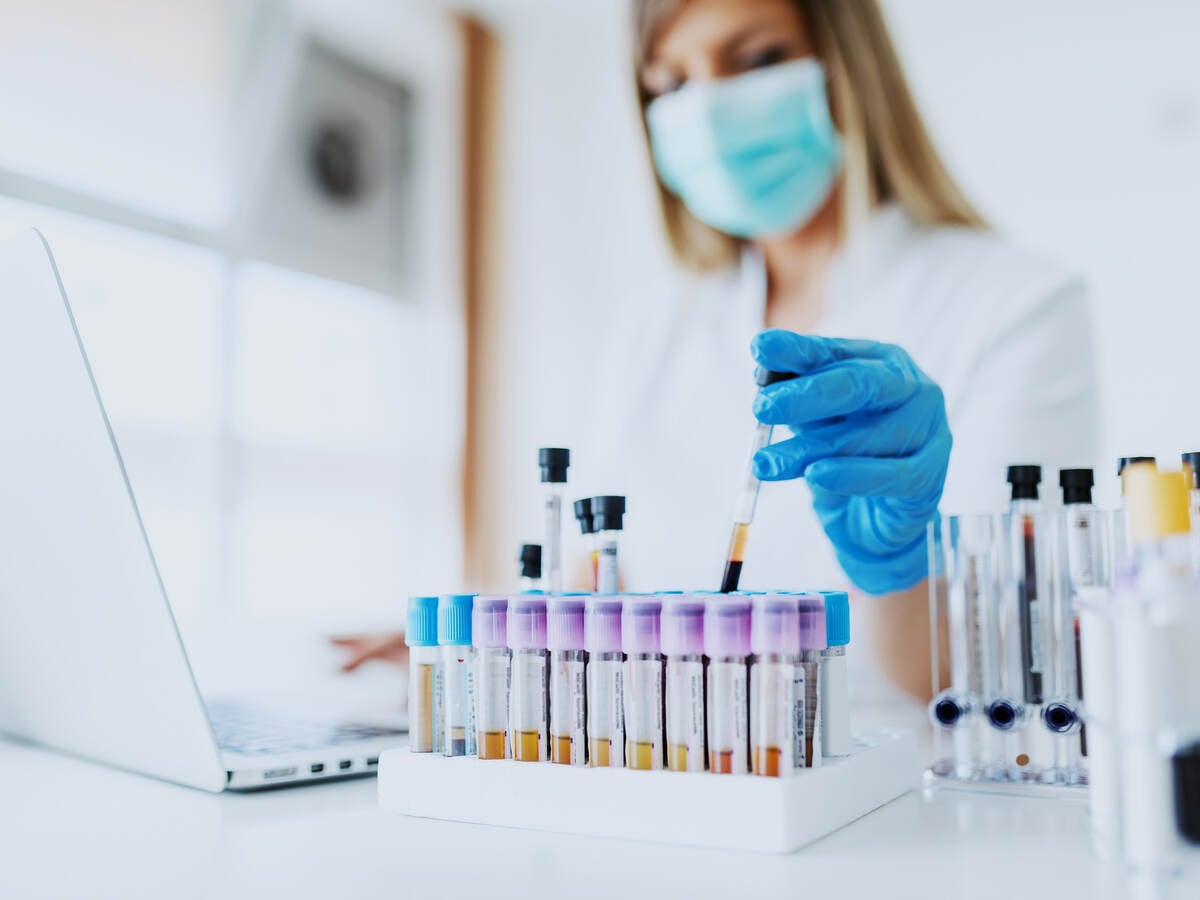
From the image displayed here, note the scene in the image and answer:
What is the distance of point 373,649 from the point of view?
1433 millimetres

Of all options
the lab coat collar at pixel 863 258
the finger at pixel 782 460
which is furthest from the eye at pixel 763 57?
the finger at pixel 782 460

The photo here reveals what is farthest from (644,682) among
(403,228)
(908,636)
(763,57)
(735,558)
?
(403,228)

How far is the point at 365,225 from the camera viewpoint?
2.89m

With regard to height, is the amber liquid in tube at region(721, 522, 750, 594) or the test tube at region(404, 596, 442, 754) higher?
the amber liquid in tube at region(721, 522, 750, 594)

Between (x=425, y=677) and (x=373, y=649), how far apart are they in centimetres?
64

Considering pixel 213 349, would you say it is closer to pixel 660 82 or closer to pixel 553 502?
pixel 660 82

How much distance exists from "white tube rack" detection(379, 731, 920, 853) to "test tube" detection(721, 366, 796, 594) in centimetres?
18

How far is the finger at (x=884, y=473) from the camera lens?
3.39ft

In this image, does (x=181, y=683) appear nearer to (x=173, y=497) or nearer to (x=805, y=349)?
(x=805, y=349)

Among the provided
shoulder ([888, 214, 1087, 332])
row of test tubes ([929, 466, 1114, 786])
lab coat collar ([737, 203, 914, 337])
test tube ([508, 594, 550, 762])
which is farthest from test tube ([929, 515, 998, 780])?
lab coat collar ([737, 203, 914, 337])

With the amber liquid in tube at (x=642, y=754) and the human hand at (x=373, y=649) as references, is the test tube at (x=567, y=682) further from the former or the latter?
the human hand at (x=373, y=649)

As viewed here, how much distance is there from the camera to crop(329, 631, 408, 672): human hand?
142 centimetres

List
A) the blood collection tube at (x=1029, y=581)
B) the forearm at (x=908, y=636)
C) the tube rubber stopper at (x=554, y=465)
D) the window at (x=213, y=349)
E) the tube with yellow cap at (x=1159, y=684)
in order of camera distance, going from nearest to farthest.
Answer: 1. the tube with yellow cap at (x=1159, y=684)
2. the blood collection tube at (x=1029, y=581)
3. the tube rubber stopper at (x=554, y=465)
4. the forearm at (x=908, y=636)
5. the window at (x=213, y=349)

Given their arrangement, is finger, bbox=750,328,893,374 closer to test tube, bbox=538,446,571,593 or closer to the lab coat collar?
test tube, bbox=538,446,571,593
